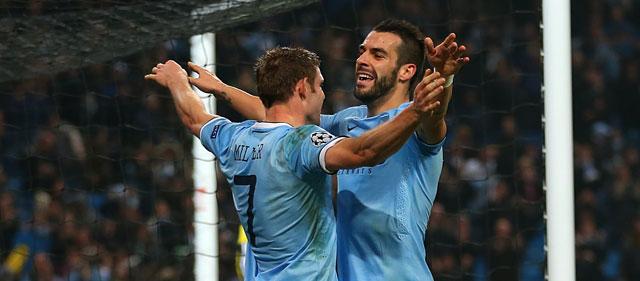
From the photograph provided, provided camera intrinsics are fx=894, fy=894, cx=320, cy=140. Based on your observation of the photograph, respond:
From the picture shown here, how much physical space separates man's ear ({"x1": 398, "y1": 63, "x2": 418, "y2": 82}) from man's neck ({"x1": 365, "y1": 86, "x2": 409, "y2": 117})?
0.04 metres

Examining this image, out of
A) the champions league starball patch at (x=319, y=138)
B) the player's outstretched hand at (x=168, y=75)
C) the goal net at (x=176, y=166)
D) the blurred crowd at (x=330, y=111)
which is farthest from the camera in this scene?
the blurred crowd at (x=330, y=111)

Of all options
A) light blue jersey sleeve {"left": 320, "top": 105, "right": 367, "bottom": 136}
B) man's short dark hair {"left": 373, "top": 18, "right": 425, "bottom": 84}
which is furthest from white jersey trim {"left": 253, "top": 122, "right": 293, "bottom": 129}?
man's short dark hair {"left": 373, "top": 18, "right": 425, "bottom": 84}

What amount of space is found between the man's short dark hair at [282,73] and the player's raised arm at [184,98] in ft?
1.42

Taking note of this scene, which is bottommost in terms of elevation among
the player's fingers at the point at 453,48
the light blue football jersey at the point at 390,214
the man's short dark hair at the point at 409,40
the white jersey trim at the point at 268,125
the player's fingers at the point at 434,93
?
the light blue football jersey at the point at 390,214

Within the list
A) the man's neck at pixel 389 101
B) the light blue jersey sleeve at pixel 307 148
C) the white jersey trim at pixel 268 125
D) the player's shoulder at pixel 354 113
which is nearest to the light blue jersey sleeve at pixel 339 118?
the player's shoulder at pixel 354 113

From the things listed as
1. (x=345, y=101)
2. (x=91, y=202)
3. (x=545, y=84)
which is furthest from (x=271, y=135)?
(x=91, y=202)

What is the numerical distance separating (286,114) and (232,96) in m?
0.70

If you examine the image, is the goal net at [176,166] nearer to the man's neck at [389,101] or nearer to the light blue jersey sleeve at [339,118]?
the light blue jersey sleeve at [339,118]

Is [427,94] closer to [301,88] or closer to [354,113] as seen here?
[301,88]

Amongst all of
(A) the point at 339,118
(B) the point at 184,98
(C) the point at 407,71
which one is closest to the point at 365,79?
(C) the point at 407,71

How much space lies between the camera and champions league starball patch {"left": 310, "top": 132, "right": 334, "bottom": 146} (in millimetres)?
3039

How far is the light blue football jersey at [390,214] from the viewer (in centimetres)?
337

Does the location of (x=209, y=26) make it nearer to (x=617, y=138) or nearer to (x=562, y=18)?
(x=562, y=18)

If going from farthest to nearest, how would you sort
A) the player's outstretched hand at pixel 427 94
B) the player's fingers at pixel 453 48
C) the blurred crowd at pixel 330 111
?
the blurred crowd at pixel 330 111 → the player's fingers at pixel 453 48 → the player's outstretched hand at pixel 427 94
